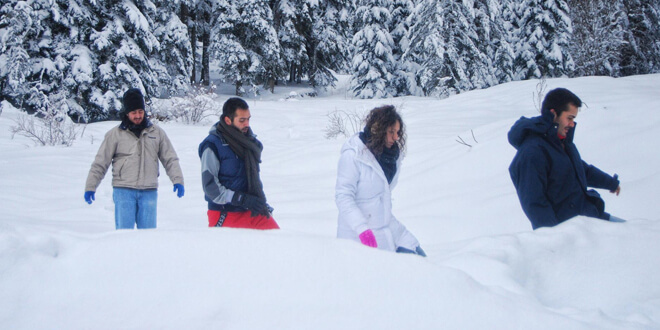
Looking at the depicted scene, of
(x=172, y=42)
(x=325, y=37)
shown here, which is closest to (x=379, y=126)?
(x=172, y=42)

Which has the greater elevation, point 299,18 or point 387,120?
point 299,18

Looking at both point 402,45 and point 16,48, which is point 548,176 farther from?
point 402,45

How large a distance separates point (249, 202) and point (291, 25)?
24785 mm

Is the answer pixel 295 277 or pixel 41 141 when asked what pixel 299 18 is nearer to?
pixel 41 141

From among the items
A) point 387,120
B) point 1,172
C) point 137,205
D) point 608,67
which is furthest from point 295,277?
point 608,67

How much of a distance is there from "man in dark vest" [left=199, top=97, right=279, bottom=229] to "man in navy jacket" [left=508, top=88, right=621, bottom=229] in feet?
6.49

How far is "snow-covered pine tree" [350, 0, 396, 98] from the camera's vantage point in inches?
970

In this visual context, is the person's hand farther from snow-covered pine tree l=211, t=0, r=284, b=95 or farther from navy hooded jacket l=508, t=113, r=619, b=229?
snow-covered pine tree l=211, t=0, r=284, b=95

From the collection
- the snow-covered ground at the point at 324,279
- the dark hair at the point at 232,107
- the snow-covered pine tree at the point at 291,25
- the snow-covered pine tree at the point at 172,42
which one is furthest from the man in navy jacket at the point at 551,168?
the snow-covered pine tree at the point at 291,25

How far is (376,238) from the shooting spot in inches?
116

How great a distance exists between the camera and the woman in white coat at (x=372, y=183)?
9.57ft

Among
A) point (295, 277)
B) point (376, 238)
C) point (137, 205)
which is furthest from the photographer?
point (137, 205)

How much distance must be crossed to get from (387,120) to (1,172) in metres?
7.73

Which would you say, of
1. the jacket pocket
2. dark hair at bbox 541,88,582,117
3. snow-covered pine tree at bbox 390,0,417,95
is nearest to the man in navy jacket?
dark hair at bbox 541,88,582,117
